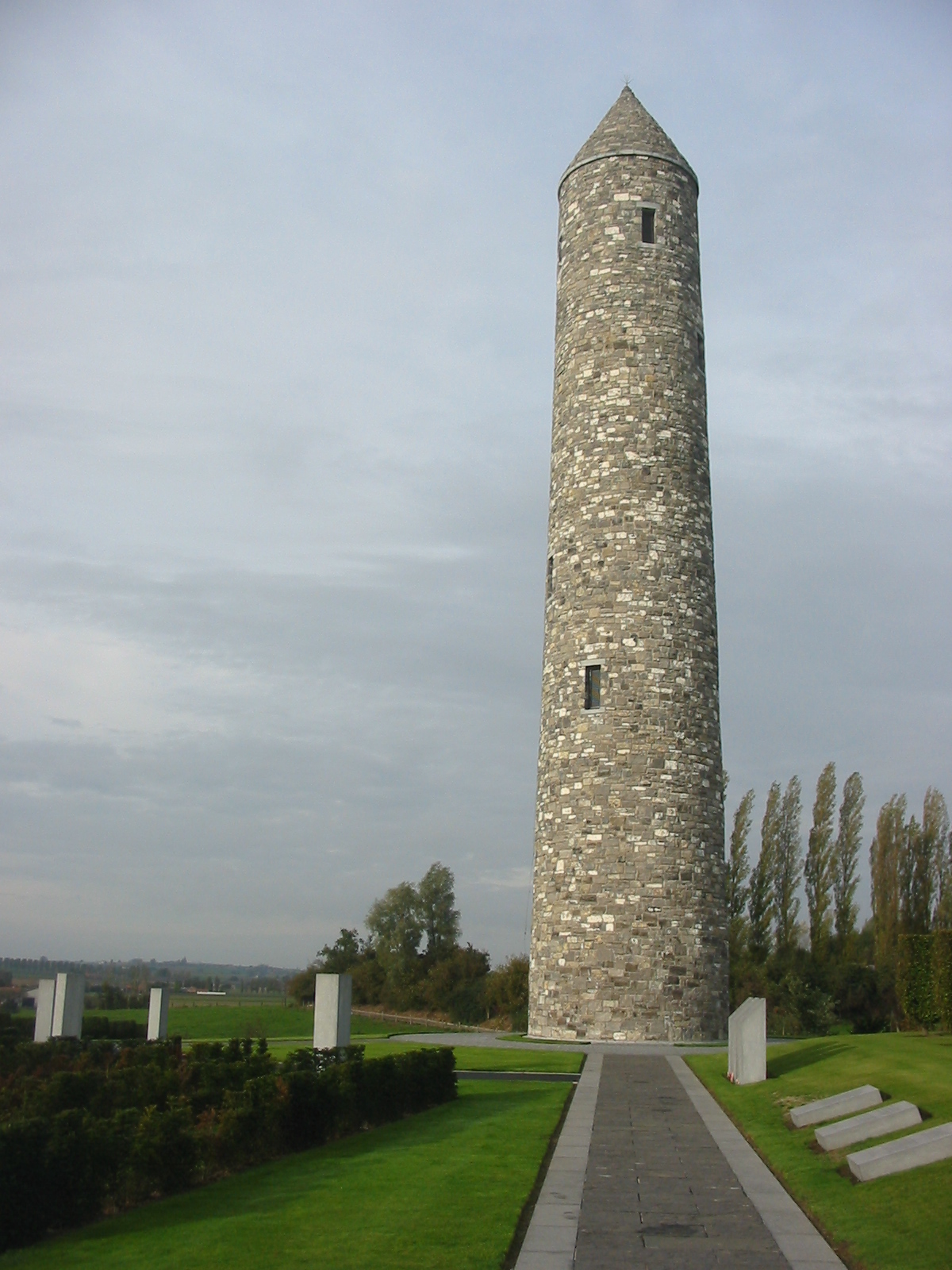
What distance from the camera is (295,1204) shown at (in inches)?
318

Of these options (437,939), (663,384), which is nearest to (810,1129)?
(663,384)

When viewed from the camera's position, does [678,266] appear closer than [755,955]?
Yes

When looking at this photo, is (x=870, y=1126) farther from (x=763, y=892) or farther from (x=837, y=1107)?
(x=763, y=892)

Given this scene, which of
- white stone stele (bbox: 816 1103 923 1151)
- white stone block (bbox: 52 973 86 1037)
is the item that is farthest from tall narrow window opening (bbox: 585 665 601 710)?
white stone stele (bbox: 816 1103 923 1151)

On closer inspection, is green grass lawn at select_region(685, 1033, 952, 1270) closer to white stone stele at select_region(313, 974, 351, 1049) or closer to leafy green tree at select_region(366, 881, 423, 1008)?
white stone stele at select_region(313, 974, 351, 1049)

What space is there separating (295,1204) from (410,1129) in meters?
3.35

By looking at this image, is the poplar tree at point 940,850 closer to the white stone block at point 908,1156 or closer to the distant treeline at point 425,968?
the distant treeline at point 425,968

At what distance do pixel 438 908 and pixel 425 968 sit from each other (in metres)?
5.57

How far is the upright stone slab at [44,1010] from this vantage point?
18.8m

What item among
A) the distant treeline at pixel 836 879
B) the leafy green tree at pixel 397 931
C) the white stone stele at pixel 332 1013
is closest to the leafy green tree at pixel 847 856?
the distant treeline at pixel 836 879

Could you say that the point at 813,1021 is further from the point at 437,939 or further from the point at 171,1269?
the point at 171,1269

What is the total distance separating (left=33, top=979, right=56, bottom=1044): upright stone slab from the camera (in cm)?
1884

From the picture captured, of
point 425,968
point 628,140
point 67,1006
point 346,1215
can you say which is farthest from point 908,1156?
point 425,968

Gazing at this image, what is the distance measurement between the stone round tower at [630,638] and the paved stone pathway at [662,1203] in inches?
360
